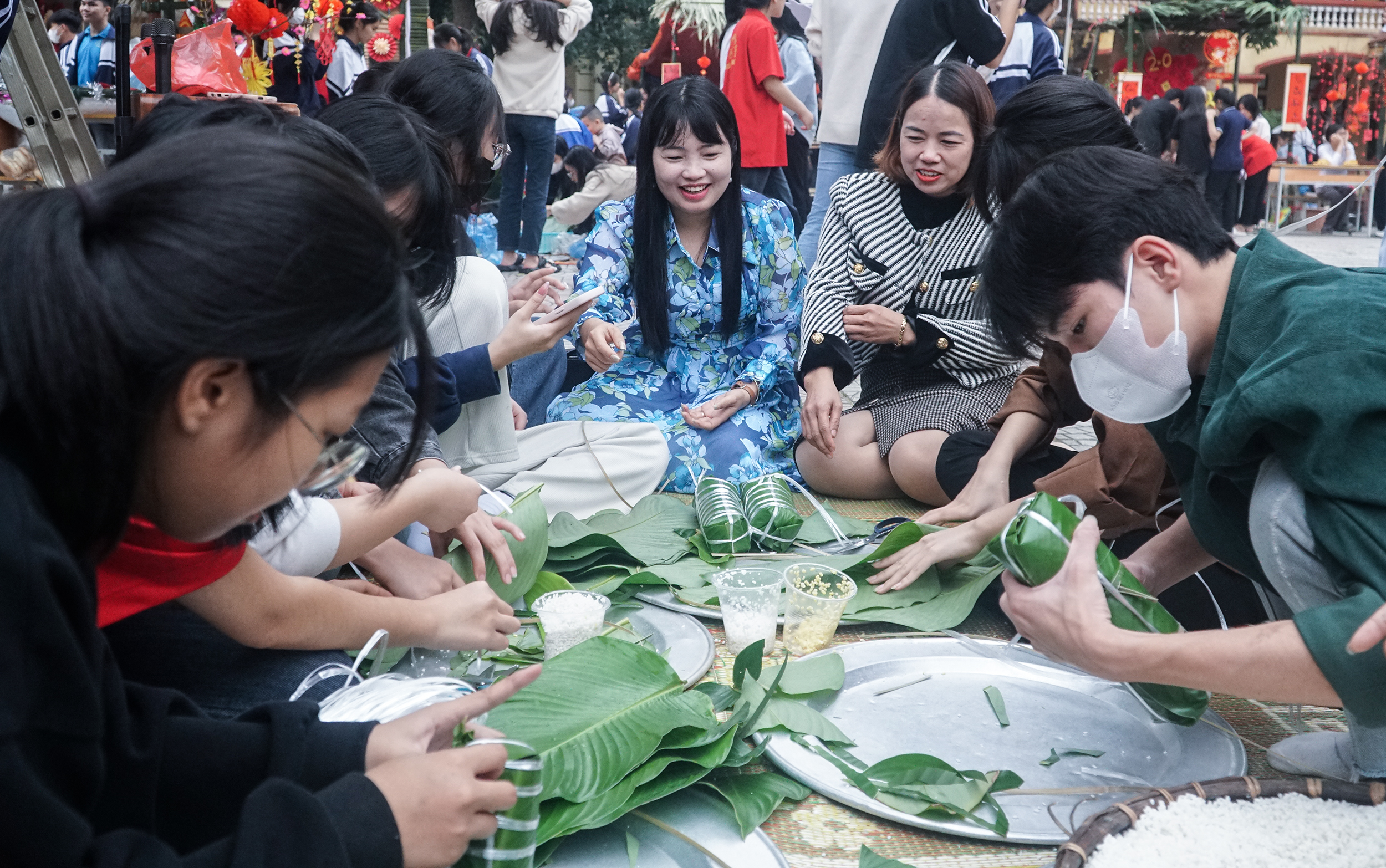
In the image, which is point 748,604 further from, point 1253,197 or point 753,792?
point 1253,197

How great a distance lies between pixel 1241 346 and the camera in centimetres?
152

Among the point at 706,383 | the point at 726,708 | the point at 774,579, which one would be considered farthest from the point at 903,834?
the point at 706,383

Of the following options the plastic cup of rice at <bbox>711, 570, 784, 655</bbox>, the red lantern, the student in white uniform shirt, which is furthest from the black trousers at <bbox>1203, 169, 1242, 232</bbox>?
the plastic cup of rice at <bbox>711, 570, 784, 655</bbox>

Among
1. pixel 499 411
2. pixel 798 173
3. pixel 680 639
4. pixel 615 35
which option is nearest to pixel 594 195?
pixel 798 173

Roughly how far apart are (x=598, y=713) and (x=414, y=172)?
113cm

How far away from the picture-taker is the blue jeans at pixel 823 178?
179 inches

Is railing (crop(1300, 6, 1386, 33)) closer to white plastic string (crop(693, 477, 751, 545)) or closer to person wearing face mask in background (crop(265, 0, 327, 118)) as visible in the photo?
person wearing face mask in background (crop(265, 0, 327, 118))

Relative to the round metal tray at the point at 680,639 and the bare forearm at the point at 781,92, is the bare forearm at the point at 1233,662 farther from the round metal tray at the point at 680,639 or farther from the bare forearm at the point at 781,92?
the bare forearm at the point at 781,92

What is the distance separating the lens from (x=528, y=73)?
23.4 feet

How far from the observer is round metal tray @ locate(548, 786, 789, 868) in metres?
1.39

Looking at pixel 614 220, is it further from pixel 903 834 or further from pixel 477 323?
pixel 903 834

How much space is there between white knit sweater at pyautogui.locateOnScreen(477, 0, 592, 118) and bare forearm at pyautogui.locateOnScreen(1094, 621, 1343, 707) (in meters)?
6.41

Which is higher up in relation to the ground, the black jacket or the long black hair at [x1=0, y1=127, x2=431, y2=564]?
the long black hair at [x1=0, y1=127, x2=431, y2=564]

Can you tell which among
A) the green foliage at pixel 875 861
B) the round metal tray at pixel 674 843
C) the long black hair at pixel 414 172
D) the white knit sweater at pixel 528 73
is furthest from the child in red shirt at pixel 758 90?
the green foliage at pixel 875 861
